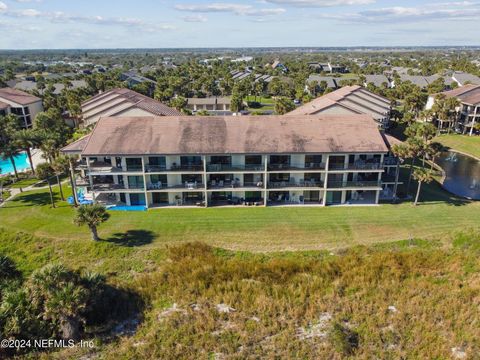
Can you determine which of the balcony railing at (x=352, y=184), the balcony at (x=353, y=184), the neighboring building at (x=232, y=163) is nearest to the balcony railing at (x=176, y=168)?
the neighboring building at (x=232, y=163)

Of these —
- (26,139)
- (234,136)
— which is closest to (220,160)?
(234,136)

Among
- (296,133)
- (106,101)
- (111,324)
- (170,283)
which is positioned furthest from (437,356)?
(106,101)

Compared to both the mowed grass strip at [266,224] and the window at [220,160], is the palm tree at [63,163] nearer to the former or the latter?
the mowed grass strip at [266,224]

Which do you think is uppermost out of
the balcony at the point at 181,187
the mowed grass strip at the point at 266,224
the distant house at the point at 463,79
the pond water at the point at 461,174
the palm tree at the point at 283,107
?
the distant house at the point at 463,79

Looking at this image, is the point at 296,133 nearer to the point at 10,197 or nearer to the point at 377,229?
the point at 377,229

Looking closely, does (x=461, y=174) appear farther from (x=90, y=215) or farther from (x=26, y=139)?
(x=26, y=139)

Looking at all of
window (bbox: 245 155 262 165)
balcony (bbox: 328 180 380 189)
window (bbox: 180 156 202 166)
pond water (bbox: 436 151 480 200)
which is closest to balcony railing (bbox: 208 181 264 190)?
window (bbox: 245 155 262 165)
